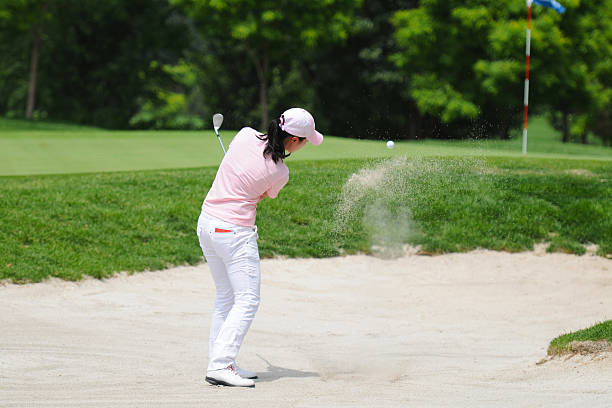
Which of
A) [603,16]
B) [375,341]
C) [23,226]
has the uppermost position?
[603,16]

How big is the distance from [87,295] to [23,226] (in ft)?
7.01

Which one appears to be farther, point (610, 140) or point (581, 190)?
point (610, 140)

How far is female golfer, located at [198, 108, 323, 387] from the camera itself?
5660mm

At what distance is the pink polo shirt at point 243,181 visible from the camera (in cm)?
565

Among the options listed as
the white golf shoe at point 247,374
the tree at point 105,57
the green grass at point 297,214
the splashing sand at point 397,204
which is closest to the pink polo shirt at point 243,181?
the white golf shoe at point 247,374

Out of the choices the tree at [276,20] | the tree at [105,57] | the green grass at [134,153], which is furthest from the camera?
the tree at [105,57]

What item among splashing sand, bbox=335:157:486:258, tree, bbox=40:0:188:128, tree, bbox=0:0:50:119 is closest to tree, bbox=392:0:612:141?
tree, bbox=40:0:188:128

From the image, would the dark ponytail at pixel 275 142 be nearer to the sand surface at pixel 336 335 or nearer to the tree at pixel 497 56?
the sand surface at pixel 336 335

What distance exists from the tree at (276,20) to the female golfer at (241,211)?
103 feet

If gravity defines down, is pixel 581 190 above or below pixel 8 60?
below

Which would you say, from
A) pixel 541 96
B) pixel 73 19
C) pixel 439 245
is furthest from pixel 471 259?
pixel 73 19

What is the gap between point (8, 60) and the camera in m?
46.0

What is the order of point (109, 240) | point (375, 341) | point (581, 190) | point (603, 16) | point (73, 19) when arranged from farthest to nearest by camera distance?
point (73, 19) < point (603, 16) < point (581, 190) < point (109, 240) < point (375, 341)

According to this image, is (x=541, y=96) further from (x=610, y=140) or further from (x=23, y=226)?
(x=23, y=226)
